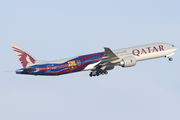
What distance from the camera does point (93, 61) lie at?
5972cm

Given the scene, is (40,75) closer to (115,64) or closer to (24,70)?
(24,70)

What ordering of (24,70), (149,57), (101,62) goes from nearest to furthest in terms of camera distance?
(24,70)
(101,62)
(149,57)

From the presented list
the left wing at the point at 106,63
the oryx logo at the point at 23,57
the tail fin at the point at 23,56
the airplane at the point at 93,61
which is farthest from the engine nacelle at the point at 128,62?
the oryx logo at the point at 23,57

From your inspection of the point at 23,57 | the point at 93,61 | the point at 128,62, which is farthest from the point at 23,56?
the point at 128,62

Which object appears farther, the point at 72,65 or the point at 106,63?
the point at 106,63

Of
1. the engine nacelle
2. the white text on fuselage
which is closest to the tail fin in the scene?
the engine nacelle

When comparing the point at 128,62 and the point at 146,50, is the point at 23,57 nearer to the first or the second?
the point at 128,62

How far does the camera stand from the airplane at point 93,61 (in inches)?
2216

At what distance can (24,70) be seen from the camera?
55125 millimetres

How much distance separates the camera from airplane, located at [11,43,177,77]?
56.3 m

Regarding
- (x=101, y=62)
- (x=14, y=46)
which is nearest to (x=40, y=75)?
(x=14, y=46)

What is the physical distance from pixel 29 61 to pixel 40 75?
10.2ft

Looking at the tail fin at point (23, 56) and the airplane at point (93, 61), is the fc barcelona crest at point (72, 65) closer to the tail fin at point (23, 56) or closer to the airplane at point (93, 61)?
the airplane at point (93, 61)

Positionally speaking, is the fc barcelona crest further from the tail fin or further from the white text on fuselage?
the white text on fuselage
